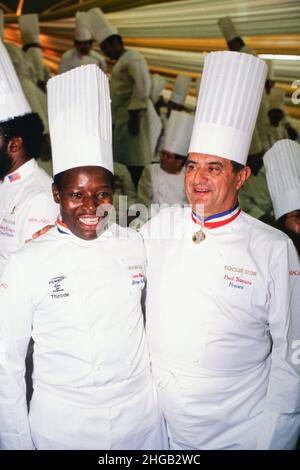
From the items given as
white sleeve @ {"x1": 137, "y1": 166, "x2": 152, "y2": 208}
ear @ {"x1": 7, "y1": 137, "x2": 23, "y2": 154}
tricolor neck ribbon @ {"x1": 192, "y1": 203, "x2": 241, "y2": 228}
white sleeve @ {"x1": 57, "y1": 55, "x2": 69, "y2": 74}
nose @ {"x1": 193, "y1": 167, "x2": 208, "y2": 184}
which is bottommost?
white sleeve @ {"x1": 137, "y1": 166, "x2": 152, "y2": 208}

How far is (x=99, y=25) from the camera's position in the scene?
12.4ft

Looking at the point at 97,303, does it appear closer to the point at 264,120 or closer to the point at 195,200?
the point at 195,200

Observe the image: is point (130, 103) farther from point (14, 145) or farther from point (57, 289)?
point (57, 289)

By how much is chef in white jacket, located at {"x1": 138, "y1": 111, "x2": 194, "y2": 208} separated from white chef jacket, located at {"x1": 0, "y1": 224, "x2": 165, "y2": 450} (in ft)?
6.97

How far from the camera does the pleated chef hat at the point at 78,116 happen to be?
1.61 m

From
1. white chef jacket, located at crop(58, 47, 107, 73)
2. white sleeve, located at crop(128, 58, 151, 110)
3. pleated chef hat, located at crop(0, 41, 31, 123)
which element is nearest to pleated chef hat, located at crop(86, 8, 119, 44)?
white chef jacket, located at crop(58, 47, 107, 73)

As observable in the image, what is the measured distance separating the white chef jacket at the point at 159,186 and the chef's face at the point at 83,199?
2.22m

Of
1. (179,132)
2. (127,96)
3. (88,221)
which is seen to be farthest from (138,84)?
(88,221)

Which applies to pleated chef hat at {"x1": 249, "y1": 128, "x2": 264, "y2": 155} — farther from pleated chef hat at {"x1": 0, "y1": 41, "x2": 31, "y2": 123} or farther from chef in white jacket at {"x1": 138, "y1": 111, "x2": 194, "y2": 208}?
pleated chef hat at {"x1": 0, "y1": 41, "x2": 31, "y2": 123}

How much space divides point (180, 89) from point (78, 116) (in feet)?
8.57

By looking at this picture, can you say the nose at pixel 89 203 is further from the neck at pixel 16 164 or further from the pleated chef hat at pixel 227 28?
the pleated chef hat at pixel 227 28

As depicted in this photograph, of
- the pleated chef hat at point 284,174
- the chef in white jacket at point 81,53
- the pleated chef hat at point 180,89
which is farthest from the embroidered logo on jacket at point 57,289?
the pleated chef hat at point 180,89

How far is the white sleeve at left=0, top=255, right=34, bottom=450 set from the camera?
Result: 139 centimetres
